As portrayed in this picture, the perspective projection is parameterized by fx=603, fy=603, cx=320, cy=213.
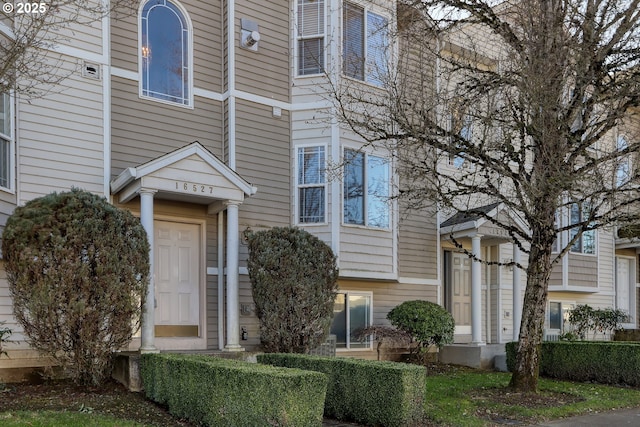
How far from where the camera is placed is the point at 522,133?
9289 mm

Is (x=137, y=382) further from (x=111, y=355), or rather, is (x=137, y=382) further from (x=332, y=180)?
(x=332, y=180)

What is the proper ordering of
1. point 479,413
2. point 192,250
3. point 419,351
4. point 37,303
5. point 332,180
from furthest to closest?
point 419,351, point 332,180, point 192,250, point 479,413, point 37,303

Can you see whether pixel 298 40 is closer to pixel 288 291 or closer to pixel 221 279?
pixel 221 279

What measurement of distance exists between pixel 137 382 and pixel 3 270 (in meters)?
2.55

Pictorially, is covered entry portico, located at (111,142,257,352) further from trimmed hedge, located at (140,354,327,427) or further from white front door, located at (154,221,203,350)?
trimmed hedge, located at (140,354,327,427)

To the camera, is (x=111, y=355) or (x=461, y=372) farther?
(x=461, y=372)

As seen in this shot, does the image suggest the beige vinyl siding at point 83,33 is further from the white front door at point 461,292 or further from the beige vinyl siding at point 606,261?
the beige vinyl siding at point 606,261

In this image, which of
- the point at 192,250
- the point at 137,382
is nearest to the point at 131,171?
the point at 192,250

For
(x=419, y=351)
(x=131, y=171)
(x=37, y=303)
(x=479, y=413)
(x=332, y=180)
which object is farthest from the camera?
(x=419, y=351)

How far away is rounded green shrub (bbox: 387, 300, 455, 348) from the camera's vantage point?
39.8 ft

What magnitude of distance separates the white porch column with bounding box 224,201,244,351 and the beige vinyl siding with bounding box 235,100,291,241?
976mm

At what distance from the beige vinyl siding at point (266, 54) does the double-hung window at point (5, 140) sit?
13.5 ft

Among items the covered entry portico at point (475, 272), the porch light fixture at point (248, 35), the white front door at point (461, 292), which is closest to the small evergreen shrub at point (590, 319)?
the covered entry portico at point (475, 272)

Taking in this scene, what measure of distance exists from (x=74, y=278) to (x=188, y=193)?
2.60 m
